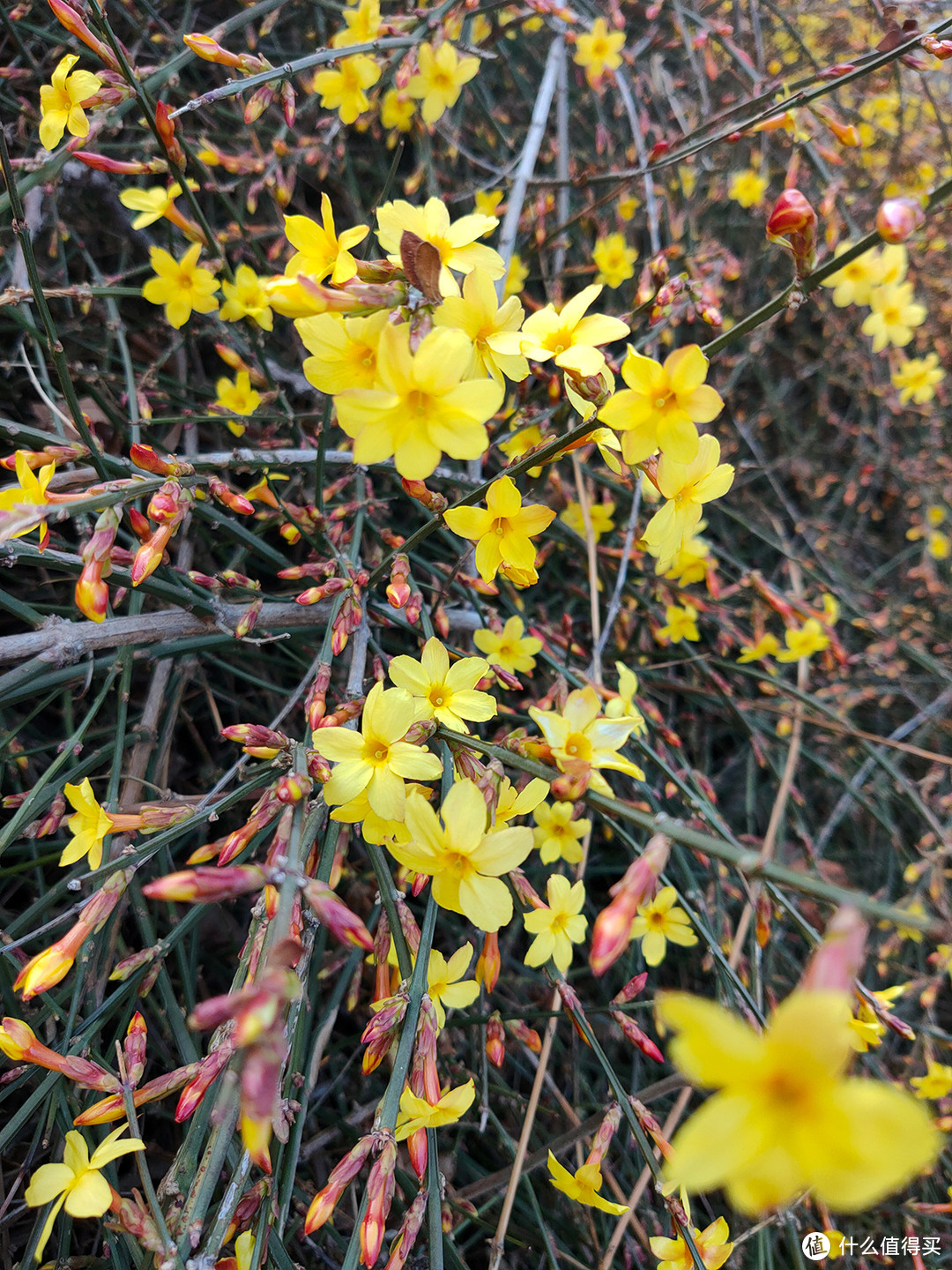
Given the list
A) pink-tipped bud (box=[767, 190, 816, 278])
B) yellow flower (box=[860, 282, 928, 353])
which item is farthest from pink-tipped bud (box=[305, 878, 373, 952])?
yellow flower (box=[860, 282, 928, 353])

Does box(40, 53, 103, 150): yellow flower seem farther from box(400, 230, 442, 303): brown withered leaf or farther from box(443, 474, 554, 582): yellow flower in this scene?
box(443, 474, 554, 582): yellow flower

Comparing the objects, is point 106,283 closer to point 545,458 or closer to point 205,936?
point 545,458

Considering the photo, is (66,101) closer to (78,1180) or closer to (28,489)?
(28,489)

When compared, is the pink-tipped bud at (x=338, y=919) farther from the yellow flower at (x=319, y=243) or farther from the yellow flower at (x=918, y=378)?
the yellow flower at (x=918, y=378)

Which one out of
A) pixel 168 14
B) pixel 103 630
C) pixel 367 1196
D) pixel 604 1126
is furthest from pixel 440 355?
pixel 168 14

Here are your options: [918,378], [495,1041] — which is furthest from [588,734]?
[918,378]

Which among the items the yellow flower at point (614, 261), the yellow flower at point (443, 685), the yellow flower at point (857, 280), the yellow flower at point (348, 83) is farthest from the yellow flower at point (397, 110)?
the yellow flower at point (443, 685)
